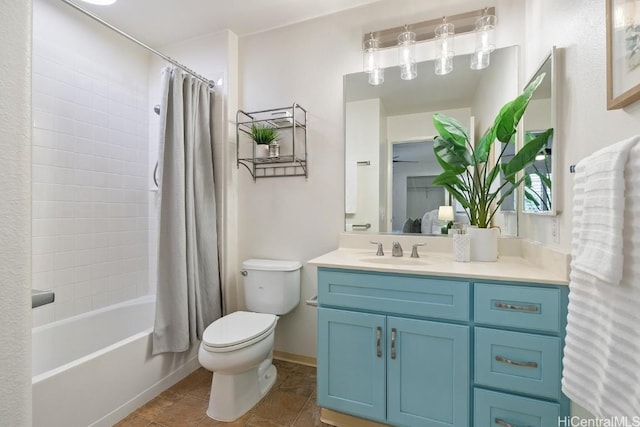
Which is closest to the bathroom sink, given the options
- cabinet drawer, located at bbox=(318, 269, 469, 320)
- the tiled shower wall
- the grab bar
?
cabinet drawer, located at bbox=(318, 269, 469, 320)

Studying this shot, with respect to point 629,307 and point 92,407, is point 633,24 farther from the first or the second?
point 92,407

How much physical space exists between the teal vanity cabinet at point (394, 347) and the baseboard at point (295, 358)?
2.10 feet

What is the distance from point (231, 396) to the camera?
5.35 ft

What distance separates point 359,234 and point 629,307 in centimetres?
140

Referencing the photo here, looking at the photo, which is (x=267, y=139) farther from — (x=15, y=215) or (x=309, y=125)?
(x=15, y=215)

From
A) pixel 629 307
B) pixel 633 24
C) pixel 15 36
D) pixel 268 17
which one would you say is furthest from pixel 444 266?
pixel 268 17

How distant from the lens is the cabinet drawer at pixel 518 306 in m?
1.16

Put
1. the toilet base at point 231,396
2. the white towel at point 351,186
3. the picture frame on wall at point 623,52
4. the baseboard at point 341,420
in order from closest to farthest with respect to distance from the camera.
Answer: the picture frame on wall at point 623,52, the baseboard at point 341,420, the toilet base at point 231,396, the white towel at point 351,186

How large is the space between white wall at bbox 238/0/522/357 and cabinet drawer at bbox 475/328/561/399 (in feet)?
3.60

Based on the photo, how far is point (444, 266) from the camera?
145cm

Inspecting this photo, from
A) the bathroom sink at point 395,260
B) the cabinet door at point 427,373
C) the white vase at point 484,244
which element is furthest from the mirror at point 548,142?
the cabinet door at point 427,373

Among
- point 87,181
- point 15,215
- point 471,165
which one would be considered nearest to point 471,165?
point 471,165

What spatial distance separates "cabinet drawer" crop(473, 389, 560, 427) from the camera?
115 cm

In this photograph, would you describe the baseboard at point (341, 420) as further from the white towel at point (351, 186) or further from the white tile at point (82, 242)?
the white tile at point (82, 242)
